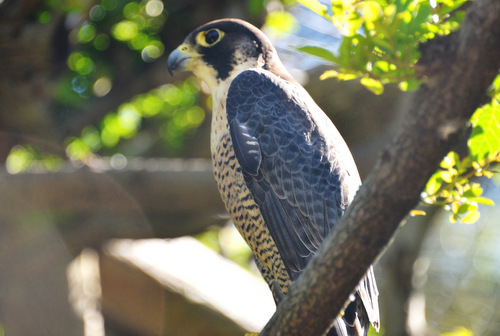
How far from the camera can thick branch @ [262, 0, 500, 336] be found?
156 cm

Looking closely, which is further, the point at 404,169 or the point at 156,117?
the point at 156,117

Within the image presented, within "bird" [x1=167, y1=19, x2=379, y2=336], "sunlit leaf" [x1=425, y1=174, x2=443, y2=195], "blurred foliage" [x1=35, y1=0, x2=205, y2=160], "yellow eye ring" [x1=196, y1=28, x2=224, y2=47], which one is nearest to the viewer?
"sunlit leaf" [x1=425, y1=174, x2=443, y2=195]

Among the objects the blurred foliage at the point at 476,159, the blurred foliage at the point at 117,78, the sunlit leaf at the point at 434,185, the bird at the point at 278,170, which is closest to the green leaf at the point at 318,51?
the blurred foliage at the point at 476,159

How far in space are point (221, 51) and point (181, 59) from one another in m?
0.22

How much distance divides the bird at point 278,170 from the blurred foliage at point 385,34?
3.56 feet

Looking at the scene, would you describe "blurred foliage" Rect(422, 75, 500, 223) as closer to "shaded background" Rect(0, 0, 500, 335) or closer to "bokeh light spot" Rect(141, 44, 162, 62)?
"shaded background" Rect(0, 0, 500, 335)

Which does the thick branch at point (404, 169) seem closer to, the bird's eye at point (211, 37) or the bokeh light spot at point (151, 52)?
the bird's eye at point (211, 37)

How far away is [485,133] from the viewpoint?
204 centimetres

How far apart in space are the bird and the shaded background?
80.1 inches

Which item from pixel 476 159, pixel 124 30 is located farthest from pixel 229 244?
pixel 476 159

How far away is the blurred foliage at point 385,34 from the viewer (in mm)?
1696

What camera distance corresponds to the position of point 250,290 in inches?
257

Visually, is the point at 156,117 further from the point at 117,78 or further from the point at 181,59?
the point at 181,59

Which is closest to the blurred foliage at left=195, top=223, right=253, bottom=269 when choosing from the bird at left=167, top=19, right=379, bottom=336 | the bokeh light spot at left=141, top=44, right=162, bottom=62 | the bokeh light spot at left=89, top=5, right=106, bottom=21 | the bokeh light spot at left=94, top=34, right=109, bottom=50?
the bokeh light spot at left=141, top=44, right=162, bottom=62
